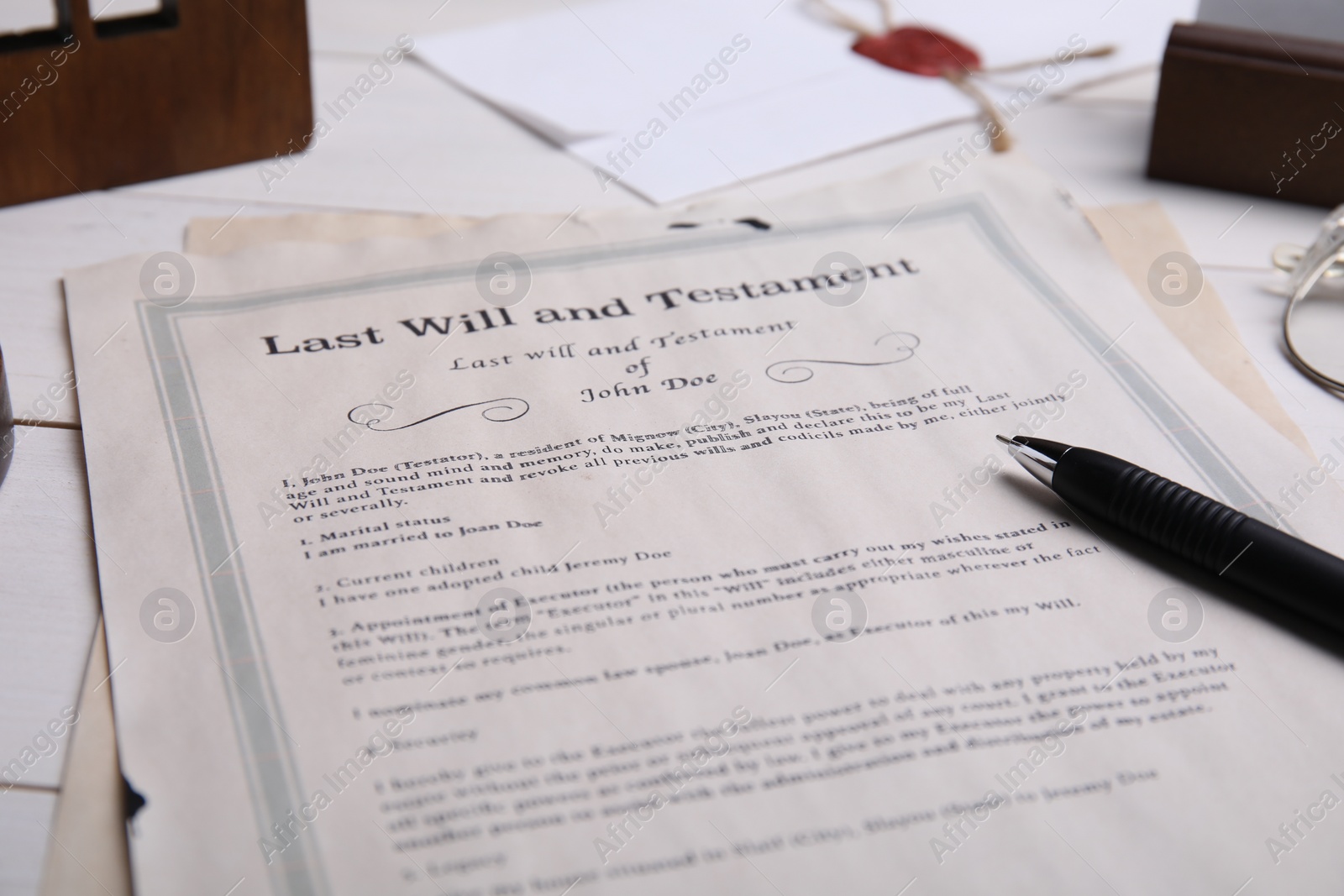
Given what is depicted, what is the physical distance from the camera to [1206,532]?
1.13 ft

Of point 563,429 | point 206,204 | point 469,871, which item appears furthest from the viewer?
point 206,204

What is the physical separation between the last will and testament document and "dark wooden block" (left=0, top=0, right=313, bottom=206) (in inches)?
3.2

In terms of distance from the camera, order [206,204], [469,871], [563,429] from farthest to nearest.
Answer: [206,204] → [563,429] → [469,871]

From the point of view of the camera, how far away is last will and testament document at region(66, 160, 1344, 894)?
280 millimetres

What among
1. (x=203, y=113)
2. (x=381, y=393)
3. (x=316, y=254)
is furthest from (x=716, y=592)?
(x=203, y=113)

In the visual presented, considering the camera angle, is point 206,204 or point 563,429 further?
point 206,204

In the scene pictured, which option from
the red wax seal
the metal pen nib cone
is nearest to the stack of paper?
the red wax seal

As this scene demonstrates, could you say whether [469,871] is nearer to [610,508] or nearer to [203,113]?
[610,508]

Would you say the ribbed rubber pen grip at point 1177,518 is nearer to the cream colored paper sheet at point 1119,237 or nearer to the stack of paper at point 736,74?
the cream colored paper sheet at point 1119,237

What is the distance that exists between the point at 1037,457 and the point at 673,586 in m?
0.13

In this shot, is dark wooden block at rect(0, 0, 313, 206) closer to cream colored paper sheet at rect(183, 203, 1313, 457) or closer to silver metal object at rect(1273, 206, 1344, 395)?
cream colored paper sheet at rect(183, 203, 1313, 457)

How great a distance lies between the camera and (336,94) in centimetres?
62

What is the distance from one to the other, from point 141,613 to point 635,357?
0.65 feet

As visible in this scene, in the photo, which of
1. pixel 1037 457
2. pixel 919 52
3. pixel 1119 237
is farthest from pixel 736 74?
pixel 1037 457
